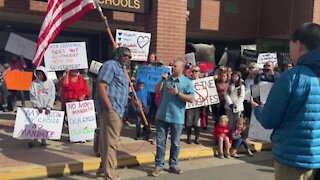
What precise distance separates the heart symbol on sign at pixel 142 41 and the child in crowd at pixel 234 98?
79.6 inches

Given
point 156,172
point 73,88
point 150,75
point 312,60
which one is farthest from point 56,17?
point 312,60

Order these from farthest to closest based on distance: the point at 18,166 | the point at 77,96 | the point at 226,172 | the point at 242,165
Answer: the point at 77,96 → the point at 242,165 → the point at 226,172 → the point at 18,166

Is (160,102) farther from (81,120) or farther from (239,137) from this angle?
(239,137)

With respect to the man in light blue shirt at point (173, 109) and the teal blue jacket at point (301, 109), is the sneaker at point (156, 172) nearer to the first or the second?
the man in light blue shirt at point (173, 109)

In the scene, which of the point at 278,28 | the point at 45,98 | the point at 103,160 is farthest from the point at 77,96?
the point at 278,28

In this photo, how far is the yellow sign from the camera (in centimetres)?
869

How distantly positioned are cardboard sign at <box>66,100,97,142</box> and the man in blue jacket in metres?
5.24

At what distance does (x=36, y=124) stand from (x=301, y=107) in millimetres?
5449

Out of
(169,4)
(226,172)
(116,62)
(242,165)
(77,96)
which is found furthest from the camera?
(169,4)

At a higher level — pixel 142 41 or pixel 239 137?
pixel 142 41

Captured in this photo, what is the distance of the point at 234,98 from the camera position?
791 cm

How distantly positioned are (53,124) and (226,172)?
3.27 meters

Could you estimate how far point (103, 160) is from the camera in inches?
211

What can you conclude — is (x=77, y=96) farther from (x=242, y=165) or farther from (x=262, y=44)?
(x=262, y=44)
